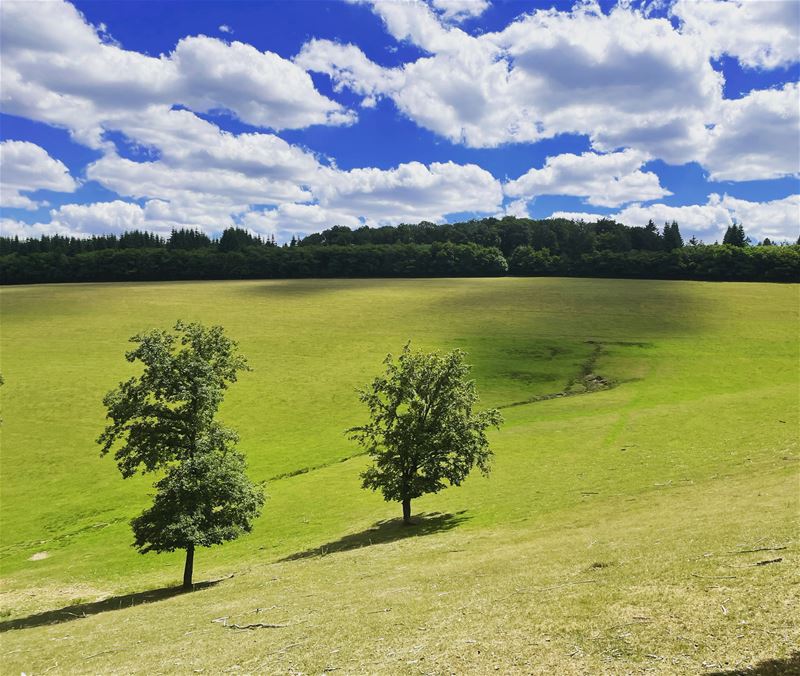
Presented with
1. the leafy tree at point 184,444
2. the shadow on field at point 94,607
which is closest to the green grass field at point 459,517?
the shadow on field at point 94,607

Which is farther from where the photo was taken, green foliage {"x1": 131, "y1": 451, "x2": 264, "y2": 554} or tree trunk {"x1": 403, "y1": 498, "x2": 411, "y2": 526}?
tree trunk {"x1": 403, "y1": 498, "x2": 411, "y2": 526}

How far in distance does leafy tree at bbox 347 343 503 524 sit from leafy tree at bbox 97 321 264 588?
1108cm

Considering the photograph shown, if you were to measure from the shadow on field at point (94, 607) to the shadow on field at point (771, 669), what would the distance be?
91.9 ft

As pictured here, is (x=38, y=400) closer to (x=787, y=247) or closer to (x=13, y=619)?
(x=13, y=619)

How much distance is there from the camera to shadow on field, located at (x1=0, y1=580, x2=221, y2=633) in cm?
2895

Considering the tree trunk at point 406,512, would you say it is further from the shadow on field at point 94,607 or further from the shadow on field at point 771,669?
the shadow on field at point 771,669

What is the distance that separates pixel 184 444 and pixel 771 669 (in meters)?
30.6

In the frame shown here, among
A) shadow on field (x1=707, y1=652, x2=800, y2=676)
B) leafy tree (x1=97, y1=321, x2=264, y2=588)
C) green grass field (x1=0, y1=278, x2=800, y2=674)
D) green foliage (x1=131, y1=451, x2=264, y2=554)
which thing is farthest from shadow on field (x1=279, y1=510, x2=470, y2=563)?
shadow on field (x1=707, y1=652, x2=800, y2=676)

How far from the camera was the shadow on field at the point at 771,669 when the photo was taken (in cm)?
1132

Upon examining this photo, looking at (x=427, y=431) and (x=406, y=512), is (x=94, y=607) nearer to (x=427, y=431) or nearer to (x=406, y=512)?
(x=406, y=512)

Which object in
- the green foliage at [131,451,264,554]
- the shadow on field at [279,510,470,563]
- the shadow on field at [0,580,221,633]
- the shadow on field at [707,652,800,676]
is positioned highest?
the shadow on field at [707,652,800,676]

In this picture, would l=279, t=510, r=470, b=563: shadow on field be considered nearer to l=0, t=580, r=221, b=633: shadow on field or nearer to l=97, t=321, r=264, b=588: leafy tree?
l=97, t=321, r=264, b=588: leafy tree

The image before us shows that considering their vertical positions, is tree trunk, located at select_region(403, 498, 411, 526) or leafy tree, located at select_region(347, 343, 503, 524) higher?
leafy tree, located at select_region(347, 343, 503, 524)

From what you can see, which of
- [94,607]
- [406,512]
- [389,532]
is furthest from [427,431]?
[94,607]
